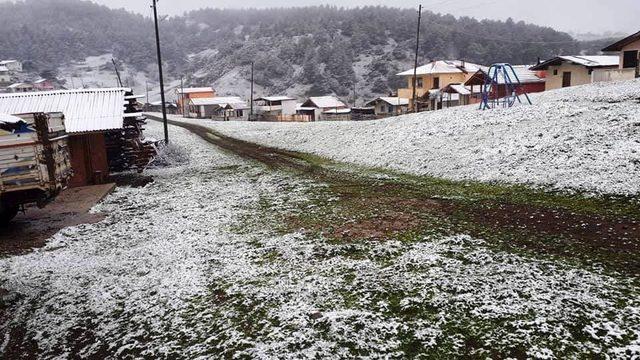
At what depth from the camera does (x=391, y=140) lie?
24.6 meters

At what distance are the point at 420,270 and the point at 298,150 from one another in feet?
70.0

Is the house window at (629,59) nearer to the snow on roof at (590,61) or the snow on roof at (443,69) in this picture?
the snow on roof at (590,61)

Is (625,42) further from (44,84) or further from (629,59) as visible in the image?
(44,84)

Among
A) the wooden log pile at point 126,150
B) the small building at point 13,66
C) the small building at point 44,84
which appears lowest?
the wooden log pile at point 126,150

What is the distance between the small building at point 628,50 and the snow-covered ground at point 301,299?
39691mm

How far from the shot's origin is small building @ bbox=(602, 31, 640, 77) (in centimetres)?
3775

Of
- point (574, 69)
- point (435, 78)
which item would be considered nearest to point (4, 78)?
point (435, 78)

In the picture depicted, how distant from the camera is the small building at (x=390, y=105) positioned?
74.4 m

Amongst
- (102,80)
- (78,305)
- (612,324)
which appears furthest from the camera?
(102,80)

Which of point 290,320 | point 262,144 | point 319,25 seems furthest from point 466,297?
point 319,25

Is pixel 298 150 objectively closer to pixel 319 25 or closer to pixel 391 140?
pixel 391 140

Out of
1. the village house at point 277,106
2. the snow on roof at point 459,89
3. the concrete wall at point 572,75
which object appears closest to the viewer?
the concrete wall at point 572,75

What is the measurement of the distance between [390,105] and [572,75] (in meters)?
33.1

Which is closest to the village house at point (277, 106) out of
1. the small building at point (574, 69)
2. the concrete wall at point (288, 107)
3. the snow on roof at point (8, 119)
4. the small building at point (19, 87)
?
the concrete wall at point (288, 107)
